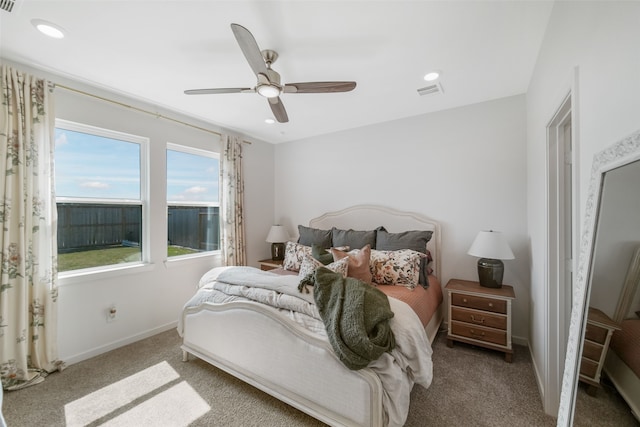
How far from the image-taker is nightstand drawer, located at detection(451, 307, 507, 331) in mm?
2281

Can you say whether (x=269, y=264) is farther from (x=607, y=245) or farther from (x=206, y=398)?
(x=607, y=245)

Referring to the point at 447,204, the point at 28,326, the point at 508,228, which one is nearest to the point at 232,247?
the point at 28,326

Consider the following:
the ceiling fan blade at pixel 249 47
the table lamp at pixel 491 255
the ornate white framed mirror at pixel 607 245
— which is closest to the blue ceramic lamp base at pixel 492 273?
the table lamp at pixel 491 255

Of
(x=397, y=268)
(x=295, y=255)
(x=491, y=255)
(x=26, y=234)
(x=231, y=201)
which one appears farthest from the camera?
(x=231, y=201)

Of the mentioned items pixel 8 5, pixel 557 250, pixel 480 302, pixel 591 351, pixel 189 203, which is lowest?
pixel 480 302

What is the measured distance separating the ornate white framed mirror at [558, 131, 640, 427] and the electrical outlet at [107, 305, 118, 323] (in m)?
3.36

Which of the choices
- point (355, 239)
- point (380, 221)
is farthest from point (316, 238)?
point (380, 221)

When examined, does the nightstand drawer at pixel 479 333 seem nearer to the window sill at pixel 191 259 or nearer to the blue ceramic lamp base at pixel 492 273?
the blue ceramic lamp base at pixel 492 273

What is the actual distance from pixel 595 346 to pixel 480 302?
5.37ft

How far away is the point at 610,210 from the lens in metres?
0.85

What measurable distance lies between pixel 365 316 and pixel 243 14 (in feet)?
6.38

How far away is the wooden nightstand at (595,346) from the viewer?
0.83m

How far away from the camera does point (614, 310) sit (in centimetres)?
81

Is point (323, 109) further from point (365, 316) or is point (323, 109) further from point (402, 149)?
point (365, 316)
